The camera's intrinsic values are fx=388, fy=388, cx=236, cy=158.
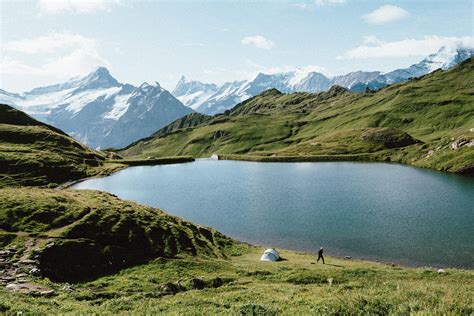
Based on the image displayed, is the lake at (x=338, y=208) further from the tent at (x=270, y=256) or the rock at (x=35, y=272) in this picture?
the rock at (x=35, y=272)

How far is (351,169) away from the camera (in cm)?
17200

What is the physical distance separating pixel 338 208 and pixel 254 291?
63.3m

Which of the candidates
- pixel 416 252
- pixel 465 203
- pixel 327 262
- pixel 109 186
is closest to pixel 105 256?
pixel 327 262

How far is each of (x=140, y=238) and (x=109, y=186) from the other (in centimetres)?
9541

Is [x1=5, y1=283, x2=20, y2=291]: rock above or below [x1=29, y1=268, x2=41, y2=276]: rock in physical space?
above

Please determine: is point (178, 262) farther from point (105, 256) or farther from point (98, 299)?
point (98, 299)

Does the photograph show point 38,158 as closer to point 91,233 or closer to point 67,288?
point 91,233

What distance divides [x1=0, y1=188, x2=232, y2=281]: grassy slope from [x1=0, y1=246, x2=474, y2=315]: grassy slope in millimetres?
3784

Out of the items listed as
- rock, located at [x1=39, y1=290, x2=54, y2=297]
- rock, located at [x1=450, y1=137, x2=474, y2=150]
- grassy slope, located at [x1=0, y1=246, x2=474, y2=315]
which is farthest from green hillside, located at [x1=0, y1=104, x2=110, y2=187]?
rock, located at [x1=450, y1=137, x2=474, y2=150]

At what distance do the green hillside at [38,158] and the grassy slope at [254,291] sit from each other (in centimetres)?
9851

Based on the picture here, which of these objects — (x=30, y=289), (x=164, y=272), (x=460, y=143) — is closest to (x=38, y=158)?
(x=164, y=272)

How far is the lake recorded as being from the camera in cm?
6544

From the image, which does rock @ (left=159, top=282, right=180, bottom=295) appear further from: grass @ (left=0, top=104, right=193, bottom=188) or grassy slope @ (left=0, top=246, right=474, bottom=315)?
grass @ (left=0, top=104, right=193, bottom=188)

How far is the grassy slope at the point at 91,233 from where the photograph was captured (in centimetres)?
4453
